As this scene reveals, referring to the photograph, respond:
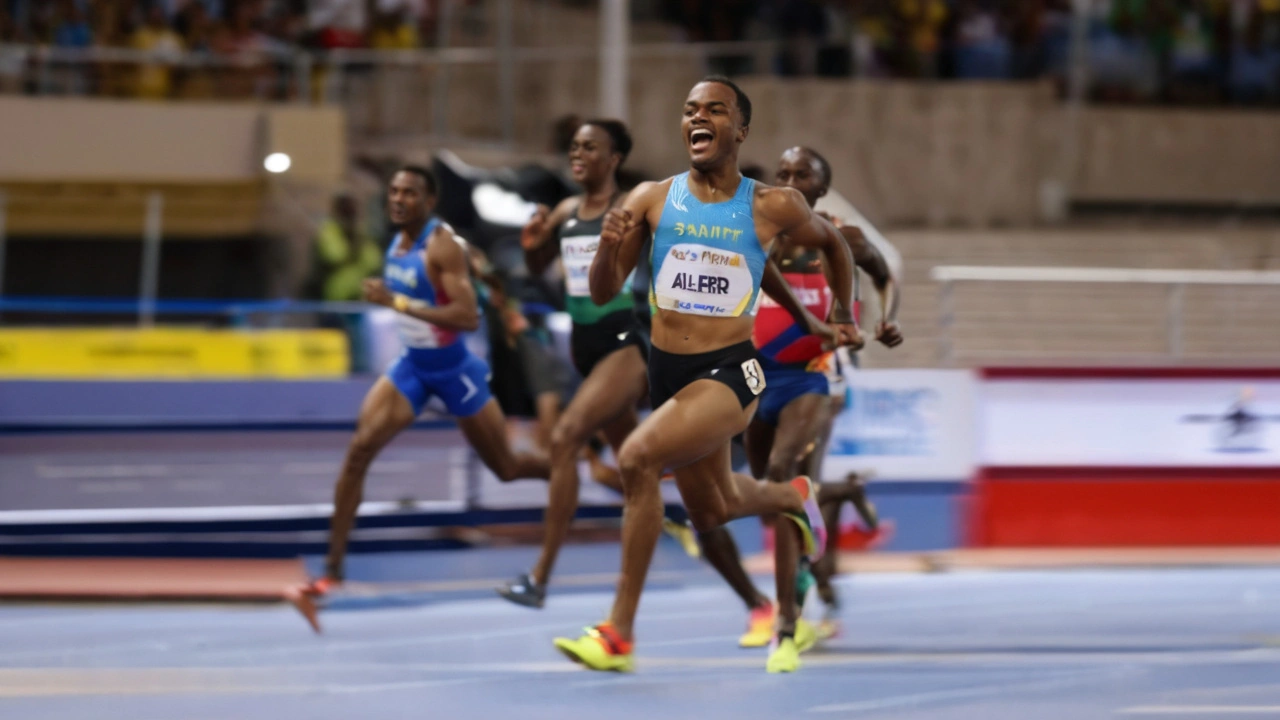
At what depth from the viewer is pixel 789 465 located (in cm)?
754

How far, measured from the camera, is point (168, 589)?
8930 mm

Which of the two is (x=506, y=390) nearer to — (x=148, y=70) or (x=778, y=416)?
Answer: (x=778, y=416)

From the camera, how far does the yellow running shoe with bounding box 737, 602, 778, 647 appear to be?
301 inches

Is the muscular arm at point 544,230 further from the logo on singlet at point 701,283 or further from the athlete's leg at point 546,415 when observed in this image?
the athlete's leg at point 546,415

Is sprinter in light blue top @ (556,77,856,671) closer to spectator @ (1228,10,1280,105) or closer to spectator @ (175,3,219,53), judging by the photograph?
spectator @ (175,3,219,53)

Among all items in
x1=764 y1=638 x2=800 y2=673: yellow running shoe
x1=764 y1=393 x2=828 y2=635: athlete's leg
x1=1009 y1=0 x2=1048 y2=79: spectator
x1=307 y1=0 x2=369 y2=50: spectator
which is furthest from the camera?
x1=1009 y1=0 x2=1048 y2=79: spectator

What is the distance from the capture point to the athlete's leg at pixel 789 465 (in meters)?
7.17

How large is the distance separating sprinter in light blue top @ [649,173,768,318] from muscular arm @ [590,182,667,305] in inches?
3.3

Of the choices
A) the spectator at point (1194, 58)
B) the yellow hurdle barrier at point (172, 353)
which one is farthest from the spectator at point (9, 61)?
the spectator at point (1194, 58)

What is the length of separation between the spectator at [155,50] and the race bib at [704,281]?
12758 mm

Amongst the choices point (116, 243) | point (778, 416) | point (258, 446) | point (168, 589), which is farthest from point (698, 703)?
point (116, 243)

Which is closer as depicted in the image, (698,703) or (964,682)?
(698,703)

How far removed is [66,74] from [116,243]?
1995mm

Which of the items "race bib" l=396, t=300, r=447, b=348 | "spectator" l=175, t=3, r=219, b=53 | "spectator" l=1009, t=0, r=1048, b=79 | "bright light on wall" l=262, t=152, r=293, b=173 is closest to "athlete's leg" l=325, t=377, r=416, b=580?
A: "race bib" l=396, t=300, r=447, b=348
